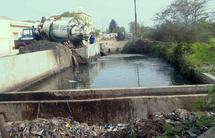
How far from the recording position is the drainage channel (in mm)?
8750

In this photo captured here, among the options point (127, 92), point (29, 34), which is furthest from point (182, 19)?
point (127, 92)

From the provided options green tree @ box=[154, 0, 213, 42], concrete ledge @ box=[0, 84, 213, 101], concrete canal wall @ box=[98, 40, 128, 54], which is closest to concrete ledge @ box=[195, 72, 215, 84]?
concrete ledge @ box=[0, 84, 213, 101]

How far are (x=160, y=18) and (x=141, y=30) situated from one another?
2987 cm

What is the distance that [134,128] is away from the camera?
6758 millimetres

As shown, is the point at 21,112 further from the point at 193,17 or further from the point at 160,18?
the point at 160,18

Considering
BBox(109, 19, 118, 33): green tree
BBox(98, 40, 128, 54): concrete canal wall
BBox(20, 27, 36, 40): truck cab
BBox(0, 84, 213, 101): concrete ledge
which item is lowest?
BBox(98, 40, 128, 54): concrete canal wall

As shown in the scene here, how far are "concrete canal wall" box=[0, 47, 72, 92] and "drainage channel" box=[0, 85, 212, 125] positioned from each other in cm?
594

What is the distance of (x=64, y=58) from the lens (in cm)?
2802

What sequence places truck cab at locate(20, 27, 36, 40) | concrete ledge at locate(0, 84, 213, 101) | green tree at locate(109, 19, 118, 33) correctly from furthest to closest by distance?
green tree at locate(109, 19, 118, 33)
truck cab at locate(20, 27, 36, 40)
concrete ledge at locate(0, 84, 213, 101)

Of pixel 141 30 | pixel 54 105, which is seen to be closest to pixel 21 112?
pixel 54 105

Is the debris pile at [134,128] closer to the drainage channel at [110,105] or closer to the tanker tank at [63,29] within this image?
the drainage channel at [110,105]

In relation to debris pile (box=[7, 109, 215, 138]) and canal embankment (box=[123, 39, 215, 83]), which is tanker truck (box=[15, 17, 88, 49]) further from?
debris pile (box=[7, 109, 215, 138])

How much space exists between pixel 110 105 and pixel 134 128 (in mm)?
2179

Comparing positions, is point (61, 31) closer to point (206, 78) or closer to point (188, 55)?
point (206, 78)
